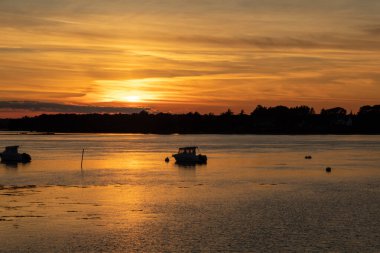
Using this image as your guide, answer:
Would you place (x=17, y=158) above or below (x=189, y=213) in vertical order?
above

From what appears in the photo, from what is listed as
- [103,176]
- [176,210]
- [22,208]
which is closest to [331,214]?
[176,210]

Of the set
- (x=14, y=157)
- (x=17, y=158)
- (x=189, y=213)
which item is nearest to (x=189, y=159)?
(x=17, y=158)

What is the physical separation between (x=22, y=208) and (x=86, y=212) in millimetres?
5857

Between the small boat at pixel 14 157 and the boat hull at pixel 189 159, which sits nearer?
the boat hull at pixel 189 159

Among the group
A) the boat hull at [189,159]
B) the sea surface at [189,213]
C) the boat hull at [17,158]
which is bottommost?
the sea surface at [189,213]

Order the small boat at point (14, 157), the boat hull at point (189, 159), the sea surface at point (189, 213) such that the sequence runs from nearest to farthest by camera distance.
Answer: the sea surface at point (189, 213)
the boat hull at point (189, 159)
the small boat at point (14, 157)

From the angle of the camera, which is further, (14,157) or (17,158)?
(14,157)

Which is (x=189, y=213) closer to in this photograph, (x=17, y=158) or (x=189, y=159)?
(x=189, y=159)

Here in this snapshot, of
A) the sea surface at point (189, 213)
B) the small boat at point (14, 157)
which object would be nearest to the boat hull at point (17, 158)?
the small boat at point (14, 157)

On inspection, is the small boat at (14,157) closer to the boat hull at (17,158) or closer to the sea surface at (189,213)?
the boat hull at (17,158)

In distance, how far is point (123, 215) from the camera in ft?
155

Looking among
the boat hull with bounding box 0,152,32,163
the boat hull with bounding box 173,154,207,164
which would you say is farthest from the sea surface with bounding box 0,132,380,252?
the boat hull with bounding box 0,152,32,163

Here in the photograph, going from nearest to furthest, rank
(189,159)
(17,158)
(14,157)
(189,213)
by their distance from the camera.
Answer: (189,213)
(189,159)
(17,158)
(14,157)

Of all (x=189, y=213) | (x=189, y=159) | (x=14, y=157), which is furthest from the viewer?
(x=14, y=157)
